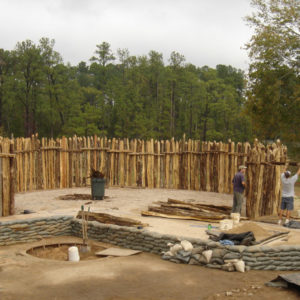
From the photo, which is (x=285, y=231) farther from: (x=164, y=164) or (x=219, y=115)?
(x=219, y=115)

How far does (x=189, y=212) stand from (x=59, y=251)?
370cm

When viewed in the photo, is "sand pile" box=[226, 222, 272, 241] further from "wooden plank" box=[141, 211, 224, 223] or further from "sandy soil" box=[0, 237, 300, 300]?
"wooden plank" box=[141, 211, 224, 223]

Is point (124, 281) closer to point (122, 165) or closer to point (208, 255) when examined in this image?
point (208, 255)

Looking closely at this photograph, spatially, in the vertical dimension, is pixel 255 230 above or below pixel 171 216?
above

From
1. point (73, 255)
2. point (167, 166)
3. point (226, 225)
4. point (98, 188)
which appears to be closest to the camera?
point (73, 255)

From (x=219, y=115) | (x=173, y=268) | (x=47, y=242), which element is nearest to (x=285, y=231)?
(x=173, y=268)

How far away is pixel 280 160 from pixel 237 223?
225 cm

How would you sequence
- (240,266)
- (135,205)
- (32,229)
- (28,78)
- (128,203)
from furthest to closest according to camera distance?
(28,78) < (128,203) < (135,205) < (32,229) < (240,266)

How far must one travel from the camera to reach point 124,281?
23.4 feet

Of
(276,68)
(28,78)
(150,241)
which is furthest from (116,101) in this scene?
(150,241)

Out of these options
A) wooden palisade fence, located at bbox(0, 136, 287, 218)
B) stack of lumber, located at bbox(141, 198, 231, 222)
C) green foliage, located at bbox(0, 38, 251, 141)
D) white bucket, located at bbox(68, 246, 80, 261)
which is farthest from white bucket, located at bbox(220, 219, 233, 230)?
green foliage, located at bbox(0, 38, 251, 141)

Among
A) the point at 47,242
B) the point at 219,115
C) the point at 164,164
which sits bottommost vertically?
the point at 47,242

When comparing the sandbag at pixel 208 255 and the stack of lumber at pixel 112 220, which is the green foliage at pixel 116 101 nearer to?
the stack of lumber at pixel 112 220

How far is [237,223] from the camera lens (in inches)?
413
